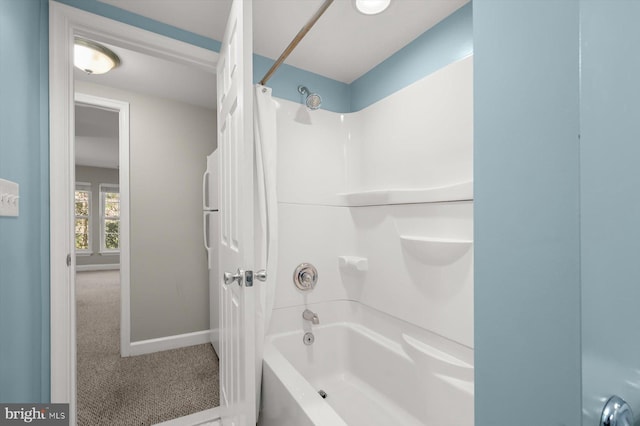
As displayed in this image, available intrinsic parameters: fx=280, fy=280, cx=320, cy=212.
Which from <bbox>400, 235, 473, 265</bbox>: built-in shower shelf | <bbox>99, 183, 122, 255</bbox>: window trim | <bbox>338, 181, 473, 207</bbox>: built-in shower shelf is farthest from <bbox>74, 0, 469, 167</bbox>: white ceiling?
<bbox>99, 183, 122, 255</bbox>: window trim

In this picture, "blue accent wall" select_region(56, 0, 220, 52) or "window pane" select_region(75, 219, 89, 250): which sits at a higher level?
"blue accent wall" select_region(56, 0, 220, 52)

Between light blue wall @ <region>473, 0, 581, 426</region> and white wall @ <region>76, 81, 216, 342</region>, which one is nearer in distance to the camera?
light blue wall @ <region>473, 0, 581, 426</region>

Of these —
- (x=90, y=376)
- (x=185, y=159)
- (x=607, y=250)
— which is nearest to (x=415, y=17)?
(x=607, y=250)

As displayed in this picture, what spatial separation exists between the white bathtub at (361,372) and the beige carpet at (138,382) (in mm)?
699

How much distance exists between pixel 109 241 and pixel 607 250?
932cm

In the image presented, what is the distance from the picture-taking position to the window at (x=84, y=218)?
7.02 meters

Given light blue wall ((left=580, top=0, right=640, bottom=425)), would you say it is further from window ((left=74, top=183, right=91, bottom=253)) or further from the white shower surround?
window ((left=74, top=183, right=91, bottom=253))

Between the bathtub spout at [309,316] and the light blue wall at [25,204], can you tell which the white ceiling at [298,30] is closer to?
the light blue wall at [25,204]

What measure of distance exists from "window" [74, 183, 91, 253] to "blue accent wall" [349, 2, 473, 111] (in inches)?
305

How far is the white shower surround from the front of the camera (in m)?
1.46

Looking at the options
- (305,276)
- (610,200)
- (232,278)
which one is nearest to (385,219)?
(305,276)

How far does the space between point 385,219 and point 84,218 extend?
27.2 ft

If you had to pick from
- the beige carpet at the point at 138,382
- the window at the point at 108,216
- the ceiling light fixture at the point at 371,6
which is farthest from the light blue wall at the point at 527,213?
the window at the point at 108,216

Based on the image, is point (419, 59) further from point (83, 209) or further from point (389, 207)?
point (83, 209)
